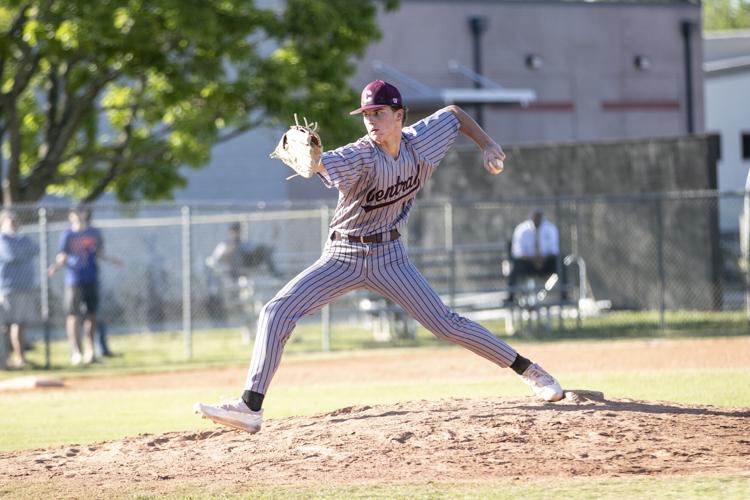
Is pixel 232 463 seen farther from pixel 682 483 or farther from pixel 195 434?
pixel 682 483

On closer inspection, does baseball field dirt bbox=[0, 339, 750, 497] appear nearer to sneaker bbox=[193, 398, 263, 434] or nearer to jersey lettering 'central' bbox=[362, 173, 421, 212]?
sneaker bbox=[193, 398, 263, 434]

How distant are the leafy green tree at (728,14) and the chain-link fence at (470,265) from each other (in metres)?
62.3

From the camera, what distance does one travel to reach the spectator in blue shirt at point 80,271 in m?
16.2

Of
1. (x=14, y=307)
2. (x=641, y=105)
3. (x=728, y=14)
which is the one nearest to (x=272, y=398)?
(x=14, y=307)

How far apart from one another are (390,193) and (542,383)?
1.71m

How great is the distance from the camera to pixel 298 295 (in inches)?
280

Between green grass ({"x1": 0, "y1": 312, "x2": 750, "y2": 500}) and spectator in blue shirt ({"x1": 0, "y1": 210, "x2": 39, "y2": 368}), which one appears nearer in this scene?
green grass ({"x1": 0, "y1": 312, "x2": 750, "y2": 500})

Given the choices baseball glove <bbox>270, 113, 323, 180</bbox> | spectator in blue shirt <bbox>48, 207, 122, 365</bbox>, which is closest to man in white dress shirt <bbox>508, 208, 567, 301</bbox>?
spectator in blue shirt <bbox>48, 207, 122, 365</bbox>

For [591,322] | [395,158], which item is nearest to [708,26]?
[591,322]

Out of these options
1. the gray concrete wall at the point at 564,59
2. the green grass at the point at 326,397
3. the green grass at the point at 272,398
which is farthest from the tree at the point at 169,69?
the gray concrete wall at the point at 564,59

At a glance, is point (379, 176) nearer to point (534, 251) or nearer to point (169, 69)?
point (534, 251)

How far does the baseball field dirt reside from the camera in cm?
641

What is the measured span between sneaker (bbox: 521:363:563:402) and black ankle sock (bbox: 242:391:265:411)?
5.94ft

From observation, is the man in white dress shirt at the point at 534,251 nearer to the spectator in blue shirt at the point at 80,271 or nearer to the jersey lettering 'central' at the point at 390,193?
the spectator in blue shirt at the point at 80,271
